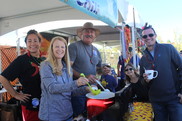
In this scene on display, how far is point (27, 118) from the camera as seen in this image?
6.34 ft

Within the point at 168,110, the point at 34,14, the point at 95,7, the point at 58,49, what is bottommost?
the point at 168,110

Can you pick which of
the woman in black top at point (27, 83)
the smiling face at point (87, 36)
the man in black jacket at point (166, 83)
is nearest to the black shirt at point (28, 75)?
the woman in black top at point (27, 83)

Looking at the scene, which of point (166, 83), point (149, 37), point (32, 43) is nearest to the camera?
point (32, 43)

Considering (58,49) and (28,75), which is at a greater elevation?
(58,49)

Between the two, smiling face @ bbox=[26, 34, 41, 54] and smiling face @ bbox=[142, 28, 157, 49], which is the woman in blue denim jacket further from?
smiling face @ bbox=[142, 28, 157, 49]

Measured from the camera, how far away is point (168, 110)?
2.20 metres

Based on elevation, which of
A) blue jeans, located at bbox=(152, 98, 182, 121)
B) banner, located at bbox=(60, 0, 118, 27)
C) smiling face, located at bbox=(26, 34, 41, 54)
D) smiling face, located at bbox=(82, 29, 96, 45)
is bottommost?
blue jeans, located at bbox=(152, 98, 182, 121)

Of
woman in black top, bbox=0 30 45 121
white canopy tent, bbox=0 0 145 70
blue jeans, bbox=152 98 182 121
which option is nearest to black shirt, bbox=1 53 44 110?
woman in black top, bbox=0 30 45 121

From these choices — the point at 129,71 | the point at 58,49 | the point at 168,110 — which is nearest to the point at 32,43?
the point at 58,49

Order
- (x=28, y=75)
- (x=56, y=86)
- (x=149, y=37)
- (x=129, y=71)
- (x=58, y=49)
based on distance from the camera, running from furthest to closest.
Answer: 1. (x=129, y=71)
2. (x=149, y=37)
3. (x=28, y=75)
4. (x=58, y=49)
5. (x=56, y=86)

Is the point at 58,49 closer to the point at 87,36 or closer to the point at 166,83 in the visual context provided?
the point at 87,36

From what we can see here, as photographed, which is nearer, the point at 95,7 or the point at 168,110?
the point at 95,7

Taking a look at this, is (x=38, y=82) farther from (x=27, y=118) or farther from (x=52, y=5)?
(x=52, y=5)

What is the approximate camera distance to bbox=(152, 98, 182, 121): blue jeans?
2096mm
